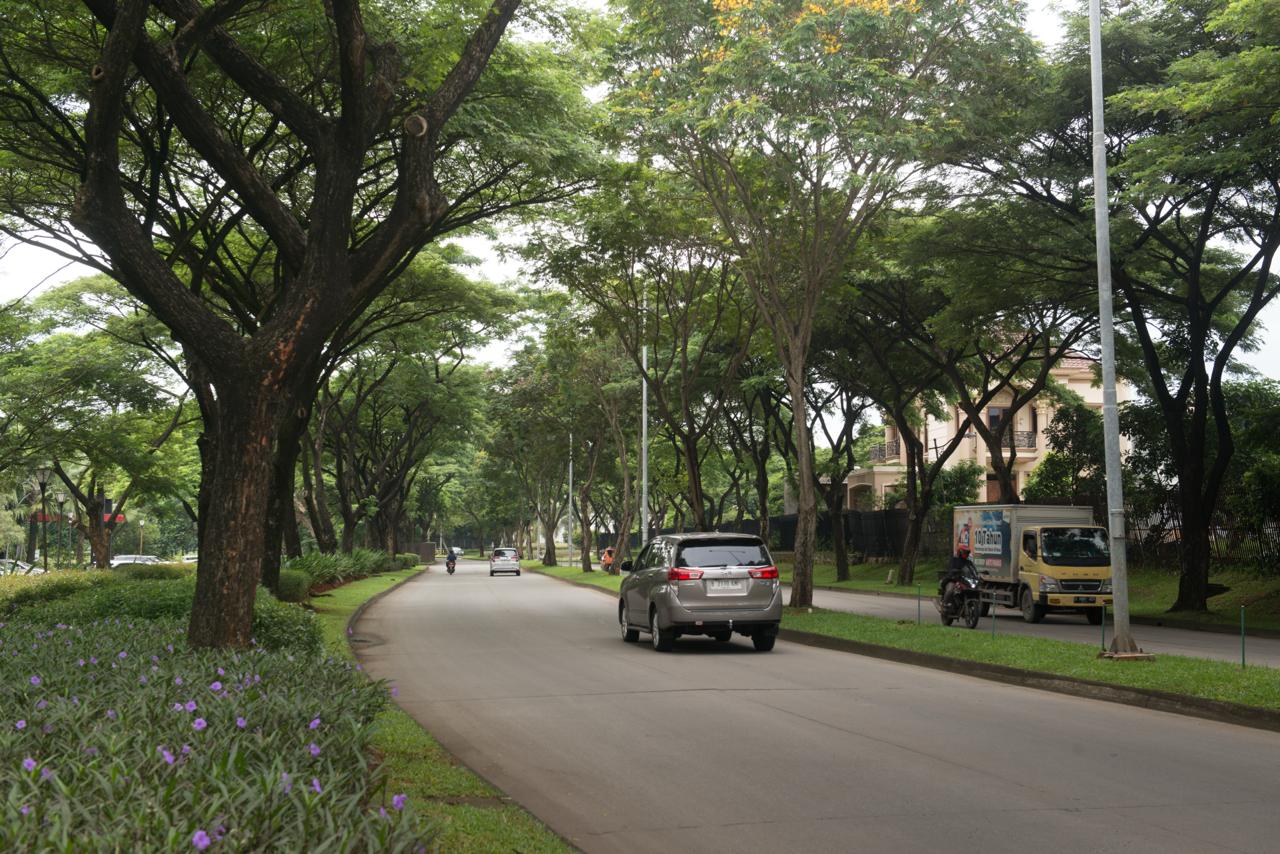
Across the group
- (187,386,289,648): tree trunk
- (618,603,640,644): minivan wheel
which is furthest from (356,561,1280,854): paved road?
(618,603,640,644): minivan wheel

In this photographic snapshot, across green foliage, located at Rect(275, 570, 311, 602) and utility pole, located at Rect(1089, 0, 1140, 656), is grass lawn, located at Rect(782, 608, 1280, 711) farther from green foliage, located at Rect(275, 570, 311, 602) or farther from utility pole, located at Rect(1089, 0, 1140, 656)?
green foliage, located at Rect(275, 570, 311, 602)

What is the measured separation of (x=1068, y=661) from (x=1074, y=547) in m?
9.69

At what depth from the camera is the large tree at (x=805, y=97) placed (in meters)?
18.2

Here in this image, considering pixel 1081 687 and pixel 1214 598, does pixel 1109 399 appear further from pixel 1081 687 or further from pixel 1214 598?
pixel 1214 598

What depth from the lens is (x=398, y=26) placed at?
15.1 m

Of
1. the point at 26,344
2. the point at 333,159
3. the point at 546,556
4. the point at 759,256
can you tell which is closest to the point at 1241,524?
the point at 759,256

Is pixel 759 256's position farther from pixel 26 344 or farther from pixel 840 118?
pixel 26 344

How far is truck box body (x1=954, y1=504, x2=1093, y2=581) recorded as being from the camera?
80.3ft

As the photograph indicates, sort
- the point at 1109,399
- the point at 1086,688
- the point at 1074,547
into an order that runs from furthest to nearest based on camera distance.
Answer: the point at 1074,547
the point at 1109,399
the point at 1086,688

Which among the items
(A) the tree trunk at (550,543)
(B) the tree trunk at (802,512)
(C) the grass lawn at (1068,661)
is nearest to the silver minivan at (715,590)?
(C) the grass lawn at (1068,661)

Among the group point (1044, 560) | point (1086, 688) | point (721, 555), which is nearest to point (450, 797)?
point (1086, 688)

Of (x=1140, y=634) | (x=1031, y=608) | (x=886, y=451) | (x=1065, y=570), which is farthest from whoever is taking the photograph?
(x=886, y=451)

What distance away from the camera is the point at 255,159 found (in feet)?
59.8

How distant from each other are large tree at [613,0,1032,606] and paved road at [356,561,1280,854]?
8756 mm
